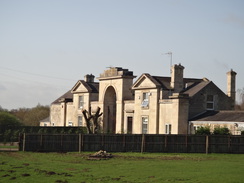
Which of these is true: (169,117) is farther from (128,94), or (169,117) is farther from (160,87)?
(128,94)

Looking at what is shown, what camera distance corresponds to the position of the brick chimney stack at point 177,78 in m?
55.2

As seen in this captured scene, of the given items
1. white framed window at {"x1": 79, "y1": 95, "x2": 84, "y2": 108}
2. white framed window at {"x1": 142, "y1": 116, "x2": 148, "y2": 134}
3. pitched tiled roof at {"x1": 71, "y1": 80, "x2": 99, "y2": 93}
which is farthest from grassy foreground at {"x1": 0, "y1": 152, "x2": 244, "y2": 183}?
Answer: white framed window at {"x1": 79, "y1": 95, "x2": 84, "y2": 108}

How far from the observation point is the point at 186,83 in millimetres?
57406

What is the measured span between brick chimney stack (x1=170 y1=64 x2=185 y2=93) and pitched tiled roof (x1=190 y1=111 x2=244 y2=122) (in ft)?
13.6

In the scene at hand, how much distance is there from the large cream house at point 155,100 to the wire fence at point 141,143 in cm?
856

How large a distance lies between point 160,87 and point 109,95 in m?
10.8

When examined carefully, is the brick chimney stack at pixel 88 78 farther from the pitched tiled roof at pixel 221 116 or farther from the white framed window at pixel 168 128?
the pitched tiled roof at pixel 221 116

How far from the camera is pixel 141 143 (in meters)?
42.9

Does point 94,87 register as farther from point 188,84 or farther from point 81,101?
point 188,84

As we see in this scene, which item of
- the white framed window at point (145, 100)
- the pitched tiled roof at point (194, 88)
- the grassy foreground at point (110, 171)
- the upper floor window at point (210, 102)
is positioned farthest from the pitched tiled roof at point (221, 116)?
the grassy foreground at point (110, 171)

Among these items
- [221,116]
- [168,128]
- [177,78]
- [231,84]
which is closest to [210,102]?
[231,84]

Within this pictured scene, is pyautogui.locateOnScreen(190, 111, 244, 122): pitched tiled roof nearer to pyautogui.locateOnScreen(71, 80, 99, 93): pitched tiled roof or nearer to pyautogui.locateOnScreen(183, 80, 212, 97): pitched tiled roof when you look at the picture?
pyautogui.locateOnScreen(183, 80, 212, 97): pitched tiled roof

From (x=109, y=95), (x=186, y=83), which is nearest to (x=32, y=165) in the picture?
(x=186, y=83)

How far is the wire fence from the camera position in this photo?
42750 mm
